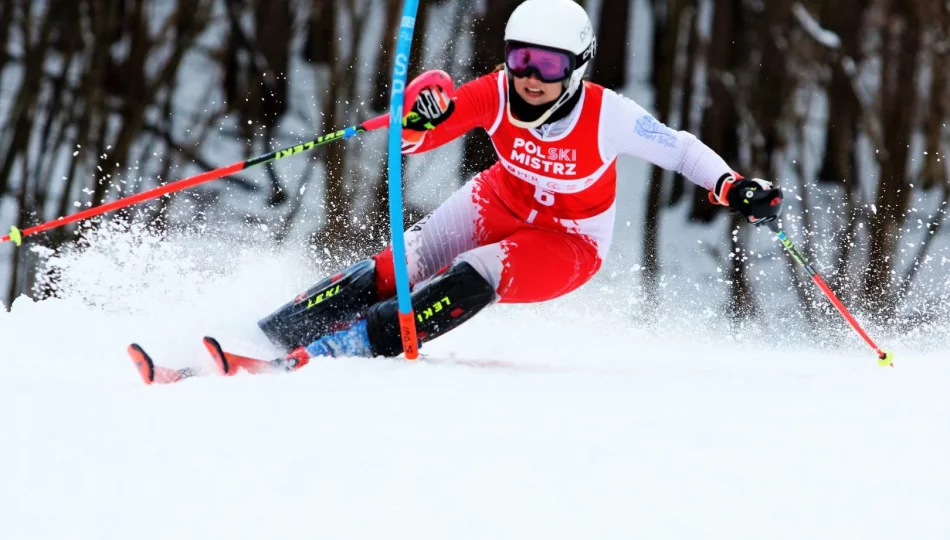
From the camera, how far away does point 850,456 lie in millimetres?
2439

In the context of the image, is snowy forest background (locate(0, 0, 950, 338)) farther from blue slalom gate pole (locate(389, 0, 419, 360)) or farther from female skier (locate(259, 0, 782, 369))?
blue slalom gate pole (locate(389, 0, 419, 360))

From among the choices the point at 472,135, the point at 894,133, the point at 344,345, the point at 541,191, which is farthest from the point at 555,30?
the point at 894,133

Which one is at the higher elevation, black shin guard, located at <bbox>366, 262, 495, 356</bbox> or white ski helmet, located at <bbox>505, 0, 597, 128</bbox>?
white ski helmet, located at <bbox>505, 0, 597, 128</bbox>

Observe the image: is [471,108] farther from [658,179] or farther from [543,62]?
[658,179]

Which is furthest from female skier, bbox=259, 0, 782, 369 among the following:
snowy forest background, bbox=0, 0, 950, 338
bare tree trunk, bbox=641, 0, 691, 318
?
bare tree trunk, bbox=641, 0, 691, 318

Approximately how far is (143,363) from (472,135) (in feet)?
22.6

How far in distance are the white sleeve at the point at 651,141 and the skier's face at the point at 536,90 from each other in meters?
0.21

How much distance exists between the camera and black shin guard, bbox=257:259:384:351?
147 inches

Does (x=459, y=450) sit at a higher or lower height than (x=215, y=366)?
higher

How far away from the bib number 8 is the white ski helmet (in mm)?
315

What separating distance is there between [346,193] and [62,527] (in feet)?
23.3

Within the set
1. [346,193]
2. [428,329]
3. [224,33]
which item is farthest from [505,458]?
[224,33]

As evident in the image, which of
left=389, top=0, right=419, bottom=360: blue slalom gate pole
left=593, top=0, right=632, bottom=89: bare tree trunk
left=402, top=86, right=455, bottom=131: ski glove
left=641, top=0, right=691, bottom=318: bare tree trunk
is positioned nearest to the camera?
left=389, top=0, right=419, bottom=360: blue slalom gate pole

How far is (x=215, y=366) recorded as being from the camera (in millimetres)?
3365
